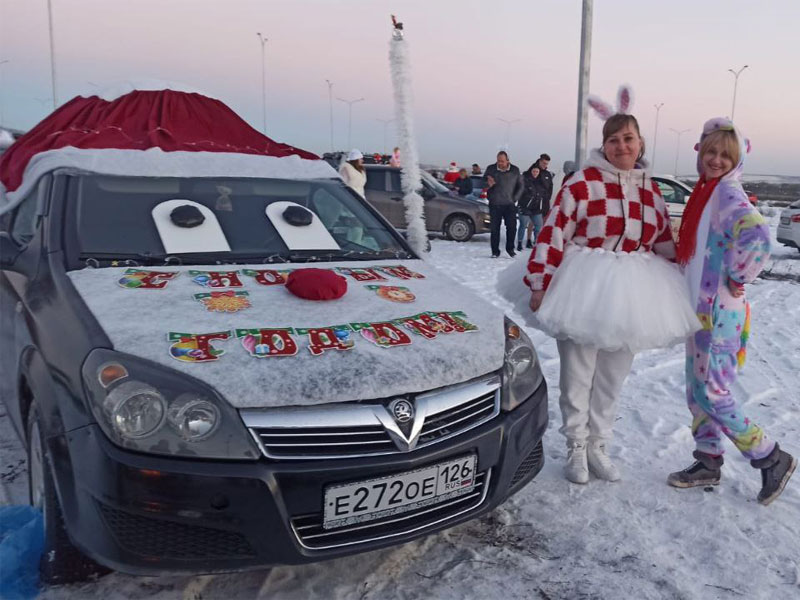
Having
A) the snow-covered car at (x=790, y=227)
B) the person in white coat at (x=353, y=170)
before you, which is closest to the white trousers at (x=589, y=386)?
the person in white coat at (x=353, y=170)

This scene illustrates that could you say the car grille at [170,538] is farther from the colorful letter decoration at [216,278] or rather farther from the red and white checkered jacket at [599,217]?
the red and white checkered jacket at [599,217]

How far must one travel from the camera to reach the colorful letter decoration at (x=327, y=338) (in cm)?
225

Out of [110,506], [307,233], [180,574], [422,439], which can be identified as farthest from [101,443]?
[307,233]

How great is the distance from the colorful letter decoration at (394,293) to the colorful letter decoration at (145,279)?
85 centimetres

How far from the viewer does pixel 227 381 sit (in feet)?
6.56

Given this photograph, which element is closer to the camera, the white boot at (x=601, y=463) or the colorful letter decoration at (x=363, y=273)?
the colorful letter decoration at (x=363, y=273)

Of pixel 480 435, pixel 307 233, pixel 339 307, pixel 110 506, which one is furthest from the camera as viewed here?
pixel 307 233

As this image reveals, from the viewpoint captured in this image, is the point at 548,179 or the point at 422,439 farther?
the point at 548,179

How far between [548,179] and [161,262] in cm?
942

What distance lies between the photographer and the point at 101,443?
1.88m

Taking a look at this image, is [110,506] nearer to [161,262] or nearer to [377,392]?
[377,392]

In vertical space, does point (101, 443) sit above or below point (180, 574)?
above

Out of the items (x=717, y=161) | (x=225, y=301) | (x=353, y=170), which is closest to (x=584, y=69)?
(x=353, y=170)

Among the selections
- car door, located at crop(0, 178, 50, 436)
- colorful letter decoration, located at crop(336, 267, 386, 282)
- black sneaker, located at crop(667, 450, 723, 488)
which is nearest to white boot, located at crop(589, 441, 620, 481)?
black sneaker, located at crop(667, 450, 723, 488)
